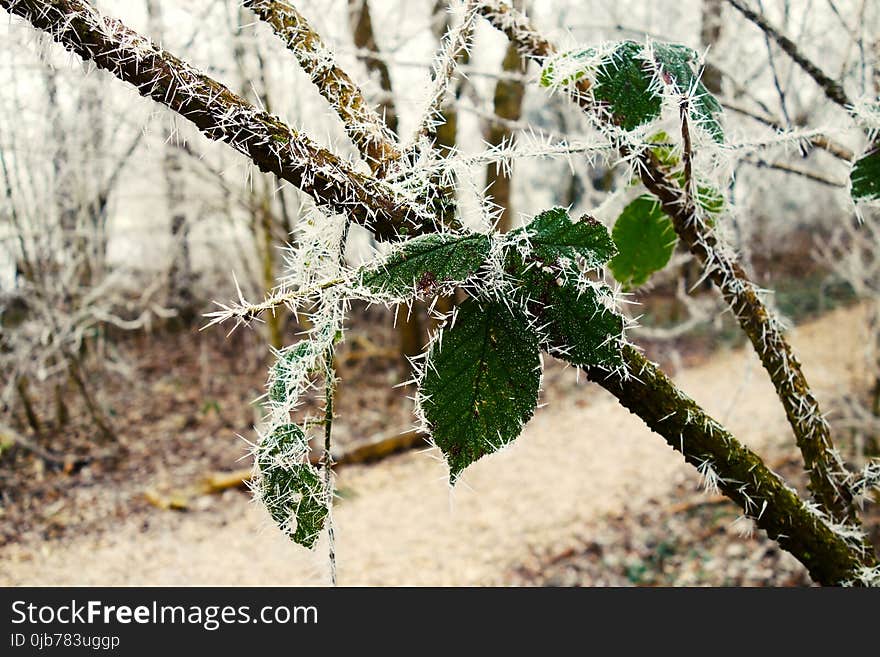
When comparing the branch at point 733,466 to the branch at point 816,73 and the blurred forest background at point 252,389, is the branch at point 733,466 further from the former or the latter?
the blurred forest background at point 252,389

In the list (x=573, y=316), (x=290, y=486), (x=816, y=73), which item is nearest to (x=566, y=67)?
(x=573, y=316)

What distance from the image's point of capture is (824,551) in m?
0.38

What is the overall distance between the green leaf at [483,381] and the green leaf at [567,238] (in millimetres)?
32

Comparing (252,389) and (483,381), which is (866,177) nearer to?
(483,381)

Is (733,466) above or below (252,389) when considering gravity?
below

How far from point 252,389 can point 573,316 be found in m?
4.56

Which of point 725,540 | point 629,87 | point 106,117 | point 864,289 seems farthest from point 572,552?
point 106,117

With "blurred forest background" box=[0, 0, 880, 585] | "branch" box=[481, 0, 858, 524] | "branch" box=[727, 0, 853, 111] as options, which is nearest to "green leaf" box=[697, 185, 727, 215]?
"branch" box=[481, 0, 858, 524]

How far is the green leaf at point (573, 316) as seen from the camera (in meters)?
0.28

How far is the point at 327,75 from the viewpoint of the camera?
1.12ft

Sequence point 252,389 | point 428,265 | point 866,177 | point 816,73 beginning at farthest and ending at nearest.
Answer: point 252,389, point 816,73, point 866,177, point 428,265

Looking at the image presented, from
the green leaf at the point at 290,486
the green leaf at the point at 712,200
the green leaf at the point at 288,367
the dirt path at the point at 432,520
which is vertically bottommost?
the green leaf at the point at 290,486

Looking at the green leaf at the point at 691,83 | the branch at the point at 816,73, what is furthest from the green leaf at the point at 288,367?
the branch at the point at 816,73

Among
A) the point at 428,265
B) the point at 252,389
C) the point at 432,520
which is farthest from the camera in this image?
the point at 252,389
